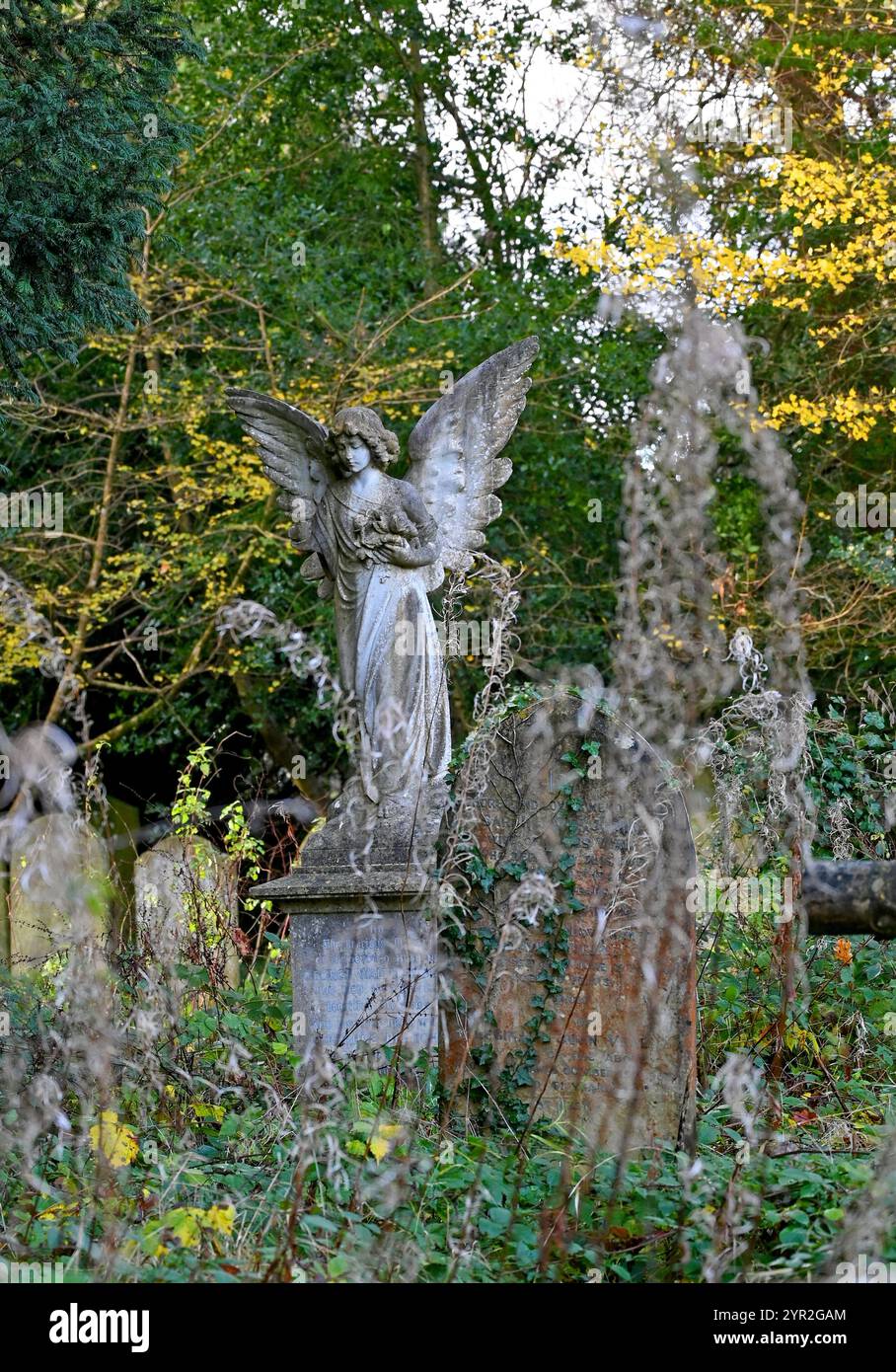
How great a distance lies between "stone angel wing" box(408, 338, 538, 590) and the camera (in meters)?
7.61

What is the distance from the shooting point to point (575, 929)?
5957 millimetres

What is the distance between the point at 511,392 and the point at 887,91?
7.11m

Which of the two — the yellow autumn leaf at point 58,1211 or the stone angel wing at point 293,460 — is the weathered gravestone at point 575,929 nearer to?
the yellow autumn leaf at point 58,1211

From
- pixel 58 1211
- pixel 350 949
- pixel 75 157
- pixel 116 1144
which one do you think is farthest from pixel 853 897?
pixel 75 157

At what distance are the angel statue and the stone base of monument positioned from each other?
45 cm

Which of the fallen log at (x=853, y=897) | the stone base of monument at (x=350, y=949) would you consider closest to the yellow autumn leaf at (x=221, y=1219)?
the fallen log at (x=853, y=897)

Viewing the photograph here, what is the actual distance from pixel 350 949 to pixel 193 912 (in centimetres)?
146

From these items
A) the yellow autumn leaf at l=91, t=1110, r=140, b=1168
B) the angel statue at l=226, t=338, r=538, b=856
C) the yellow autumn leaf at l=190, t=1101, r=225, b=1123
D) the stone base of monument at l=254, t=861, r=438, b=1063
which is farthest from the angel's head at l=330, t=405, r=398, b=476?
the yellow autumn leaf at l=91, t=1110, r=140, b=1168

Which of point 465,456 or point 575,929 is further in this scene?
point 465,456

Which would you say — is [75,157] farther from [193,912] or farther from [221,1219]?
[221,1219]

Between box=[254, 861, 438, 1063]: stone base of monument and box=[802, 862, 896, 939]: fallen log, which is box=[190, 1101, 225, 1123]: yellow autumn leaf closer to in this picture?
box=[254, 861, 438, 1063]: stone base of monument

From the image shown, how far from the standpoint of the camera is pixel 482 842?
6148 millimetres

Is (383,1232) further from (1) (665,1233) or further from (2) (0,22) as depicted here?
(2) (0,22)
